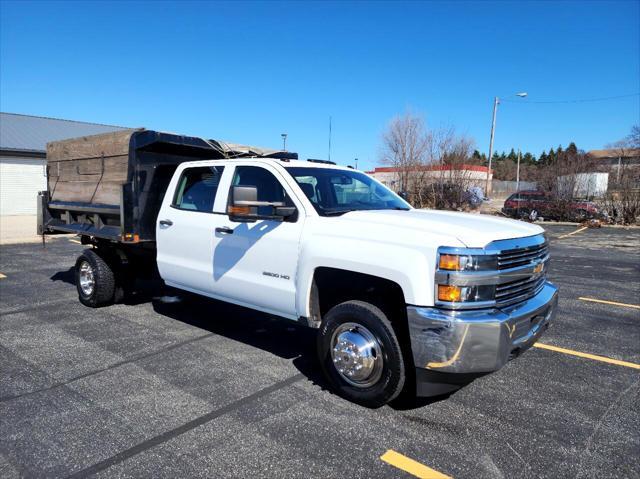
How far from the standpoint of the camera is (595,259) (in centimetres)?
1208

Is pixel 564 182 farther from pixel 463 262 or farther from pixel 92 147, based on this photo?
pixel 463 262

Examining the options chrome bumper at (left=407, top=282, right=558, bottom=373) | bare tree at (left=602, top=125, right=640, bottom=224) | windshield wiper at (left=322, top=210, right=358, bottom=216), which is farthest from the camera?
bare tree at (left=602, top=125, right=640, bottom=224)

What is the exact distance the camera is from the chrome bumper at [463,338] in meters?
3.06

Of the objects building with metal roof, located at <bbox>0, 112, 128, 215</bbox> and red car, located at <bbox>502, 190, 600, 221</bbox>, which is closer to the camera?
building with metal roof, located at <bbox>0, 112, 128, 215</bbox>

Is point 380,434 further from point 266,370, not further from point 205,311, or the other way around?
point 205,311

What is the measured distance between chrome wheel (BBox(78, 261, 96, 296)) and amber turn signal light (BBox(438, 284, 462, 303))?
204 inches

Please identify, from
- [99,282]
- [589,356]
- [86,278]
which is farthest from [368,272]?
[86,278]

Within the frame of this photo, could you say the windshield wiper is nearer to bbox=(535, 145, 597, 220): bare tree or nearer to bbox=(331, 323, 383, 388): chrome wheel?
bbox=(331, 323, 383, 388): chrome wheel

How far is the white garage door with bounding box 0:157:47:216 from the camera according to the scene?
2327cm

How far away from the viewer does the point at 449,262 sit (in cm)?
311

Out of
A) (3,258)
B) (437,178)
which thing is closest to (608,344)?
(3,258)

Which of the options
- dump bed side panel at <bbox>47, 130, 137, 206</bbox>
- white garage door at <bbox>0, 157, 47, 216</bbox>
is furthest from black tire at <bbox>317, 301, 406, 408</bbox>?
white garage door at <bbox>0, 157, 47, 216</bbox>

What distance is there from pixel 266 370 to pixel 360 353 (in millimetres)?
1206

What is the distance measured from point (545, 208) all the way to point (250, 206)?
24781 millimetres
